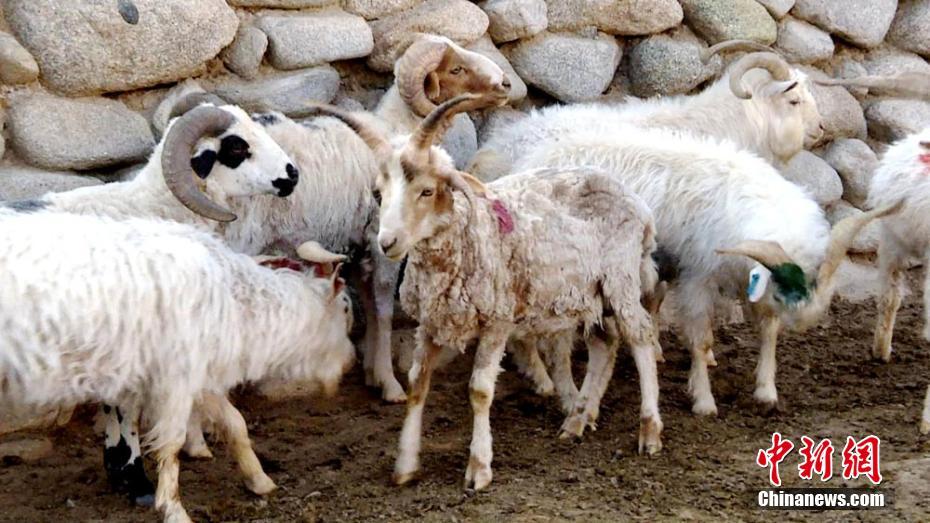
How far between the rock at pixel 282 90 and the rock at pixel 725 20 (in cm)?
304

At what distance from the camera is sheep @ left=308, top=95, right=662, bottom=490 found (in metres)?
4.75

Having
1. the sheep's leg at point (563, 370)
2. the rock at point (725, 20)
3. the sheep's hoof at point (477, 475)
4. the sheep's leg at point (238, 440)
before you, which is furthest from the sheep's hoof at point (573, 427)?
the rock at point (725, 20)

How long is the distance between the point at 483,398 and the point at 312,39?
2.76 metres

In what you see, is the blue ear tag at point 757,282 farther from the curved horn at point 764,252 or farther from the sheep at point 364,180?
the sheep at point 364,180

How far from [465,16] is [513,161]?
43.5 inches

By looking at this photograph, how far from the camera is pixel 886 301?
7.23m

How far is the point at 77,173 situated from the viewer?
6156 mm

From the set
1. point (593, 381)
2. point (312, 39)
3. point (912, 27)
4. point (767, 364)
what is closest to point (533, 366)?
point (593, 381)

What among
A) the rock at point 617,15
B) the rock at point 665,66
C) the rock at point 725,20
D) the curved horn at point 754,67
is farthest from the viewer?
the rock at point 725,20

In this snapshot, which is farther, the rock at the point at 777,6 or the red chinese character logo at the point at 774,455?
the rock at the point at 777,6

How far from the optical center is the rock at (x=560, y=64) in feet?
25.8

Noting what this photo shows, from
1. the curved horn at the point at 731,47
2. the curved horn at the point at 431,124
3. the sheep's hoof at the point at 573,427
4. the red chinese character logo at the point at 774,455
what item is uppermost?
the curved horn at the point at 431,124

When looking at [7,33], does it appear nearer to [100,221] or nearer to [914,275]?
[100,221]

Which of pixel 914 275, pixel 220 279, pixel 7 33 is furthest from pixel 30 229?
pixel 914 275
